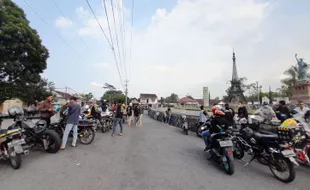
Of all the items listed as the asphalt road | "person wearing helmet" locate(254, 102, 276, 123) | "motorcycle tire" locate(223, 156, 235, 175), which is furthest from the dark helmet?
"person wearing helmet" locate(254, 102, 276, 123)

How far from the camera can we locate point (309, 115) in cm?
438

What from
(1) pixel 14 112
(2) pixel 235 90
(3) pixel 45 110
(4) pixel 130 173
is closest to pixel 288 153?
(4) pixel 130 173

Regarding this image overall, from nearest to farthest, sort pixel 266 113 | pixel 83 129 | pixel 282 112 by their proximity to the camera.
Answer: pixel 266 113, pixel 282 112, pixel 83 129

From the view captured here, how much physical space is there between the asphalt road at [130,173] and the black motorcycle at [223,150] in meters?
0.18

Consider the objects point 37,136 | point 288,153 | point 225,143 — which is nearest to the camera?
point 288,153

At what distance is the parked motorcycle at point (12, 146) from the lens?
3.18 metres

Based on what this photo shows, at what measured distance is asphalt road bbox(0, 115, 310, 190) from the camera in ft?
8.78

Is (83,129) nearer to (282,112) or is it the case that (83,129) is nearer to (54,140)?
(54,140)

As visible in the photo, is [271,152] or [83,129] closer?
[271,152]

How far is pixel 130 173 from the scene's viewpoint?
10.3 feet

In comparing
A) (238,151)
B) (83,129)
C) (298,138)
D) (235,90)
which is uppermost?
(235,90)

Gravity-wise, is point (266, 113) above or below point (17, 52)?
below

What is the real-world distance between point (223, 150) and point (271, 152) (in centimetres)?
93

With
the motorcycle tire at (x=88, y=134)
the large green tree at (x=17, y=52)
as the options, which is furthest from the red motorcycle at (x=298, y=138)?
the large green tree at (x=17, y=52)
